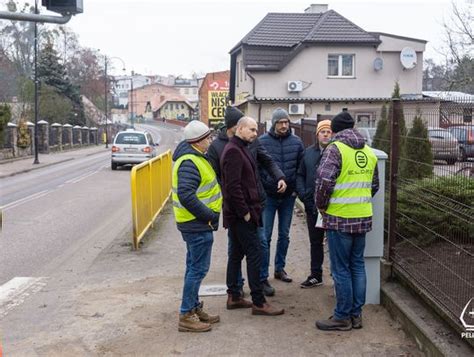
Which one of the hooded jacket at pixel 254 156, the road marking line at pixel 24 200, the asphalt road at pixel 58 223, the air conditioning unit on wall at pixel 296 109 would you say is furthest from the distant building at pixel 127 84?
the hooded jacket at pixel 254 156

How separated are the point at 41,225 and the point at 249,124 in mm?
7505

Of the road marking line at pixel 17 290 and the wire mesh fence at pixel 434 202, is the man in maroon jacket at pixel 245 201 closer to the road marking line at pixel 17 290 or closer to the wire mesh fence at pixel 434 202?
the wire mesh fence at pixel 434 202

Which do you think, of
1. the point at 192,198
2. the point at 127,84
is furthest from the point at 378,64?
the point at 127,84

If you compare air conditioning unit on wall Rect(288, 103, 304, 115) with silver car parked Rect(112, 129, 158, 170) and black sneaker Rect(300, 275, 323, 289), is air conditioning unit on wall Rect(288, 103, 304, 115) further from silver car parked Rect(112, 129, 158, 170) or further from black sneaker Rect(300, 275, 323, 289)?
black sneaker Rect(300, 275, 323, 289)

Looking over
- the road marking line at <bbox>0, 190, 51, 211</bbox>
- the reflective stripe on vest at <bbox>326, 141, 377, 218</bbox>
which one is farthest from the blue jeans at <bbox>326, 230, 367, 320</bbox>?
the road marking line at <bbox>0, 190, 51, 211</bbox>

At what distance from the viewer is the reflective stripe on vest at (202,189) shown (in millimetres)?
5191

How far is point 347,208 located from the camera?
5.05 meters

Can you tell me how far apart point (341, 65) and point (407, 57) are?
3555 mm

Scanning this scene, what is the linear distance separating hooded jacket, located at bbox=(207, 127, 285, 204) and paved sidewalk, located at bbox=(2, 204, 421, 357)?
1205 mm

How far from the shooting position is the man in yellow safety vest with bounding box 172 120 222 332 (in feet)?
16.8

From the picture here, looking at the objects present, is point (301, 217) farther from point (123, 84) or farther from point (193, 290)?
point (123, 84)

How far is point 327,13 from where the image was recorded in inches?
1430

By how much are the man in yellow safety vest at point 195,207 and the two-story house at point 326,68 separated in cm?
2794

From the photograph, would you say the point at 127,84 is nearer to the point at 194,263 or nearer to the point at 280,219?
the point at 280,219
